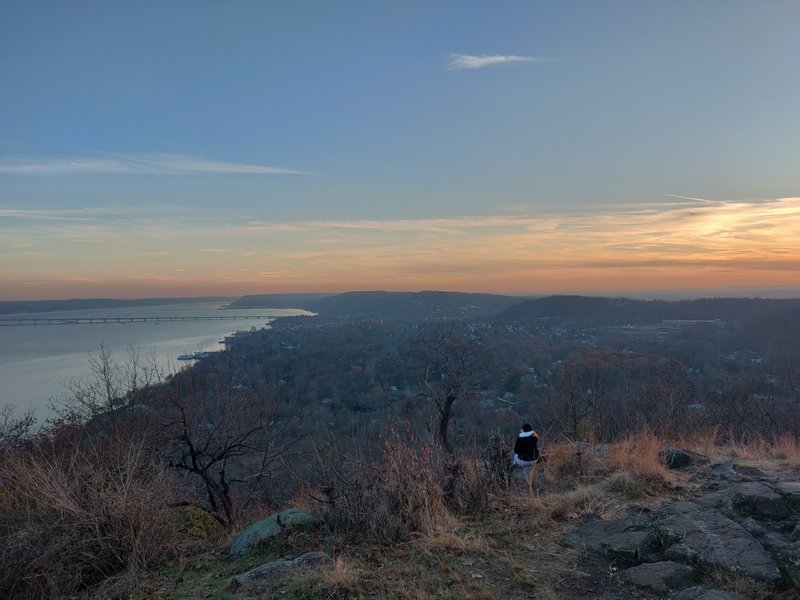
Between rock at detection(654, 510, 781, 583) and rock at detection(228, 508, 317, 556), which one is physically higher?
rock at detection(654, 510, 781, 583)

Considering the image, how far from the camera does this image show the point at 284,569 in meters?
4.21

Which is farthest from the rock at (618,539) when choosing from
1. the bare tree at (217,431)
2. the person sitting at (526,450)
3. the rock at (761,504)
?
the bare tree at (217,431)

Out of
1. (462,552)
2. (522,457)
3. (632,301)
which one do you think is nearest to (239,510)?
(522,457)

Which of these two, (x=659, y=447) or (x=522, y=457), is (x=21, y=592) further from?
(x=659, y=447)

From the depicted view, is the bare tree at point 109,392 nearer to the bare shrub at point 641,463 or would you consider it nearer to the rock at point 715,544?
the bare shrub at point 641,463

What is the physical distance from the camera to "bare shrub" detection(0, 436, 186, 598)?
3.99 meters

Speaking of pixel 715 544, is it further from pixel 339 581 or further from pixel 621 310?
pixel 621 310

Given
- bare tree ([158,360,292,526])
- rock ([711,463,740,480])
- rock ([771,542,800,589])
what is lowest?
bare tree ([158,360,292,526])

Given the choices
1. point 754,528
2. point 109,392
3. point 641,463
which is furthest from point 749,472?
point 109,392

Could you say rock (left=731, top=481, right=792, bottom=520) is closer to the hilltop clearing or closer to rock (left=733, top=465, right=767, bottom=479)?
the hilltop clearing

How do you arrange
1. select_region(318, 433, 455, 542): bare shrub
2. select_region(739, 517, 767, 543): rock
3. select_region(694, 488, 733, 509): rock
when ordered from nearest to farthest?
1. select_region(739, 517, 767, 543): rock
2. select_region(318, 433, 455, 542): bare shrub
3. select_region(694, 488, 733, 509): rock

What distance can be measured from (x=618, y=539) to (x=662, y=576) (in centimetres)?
71

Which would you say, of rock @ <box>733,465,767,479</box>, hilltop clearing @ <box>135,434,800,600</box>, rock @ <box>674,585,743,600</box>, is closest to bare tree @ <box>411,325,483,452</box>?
hilltop clearing @ <box>135,434,800,600</box>

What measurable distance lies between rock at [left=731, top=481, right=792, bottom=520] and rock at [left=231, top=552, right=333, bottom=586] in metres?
3.98
